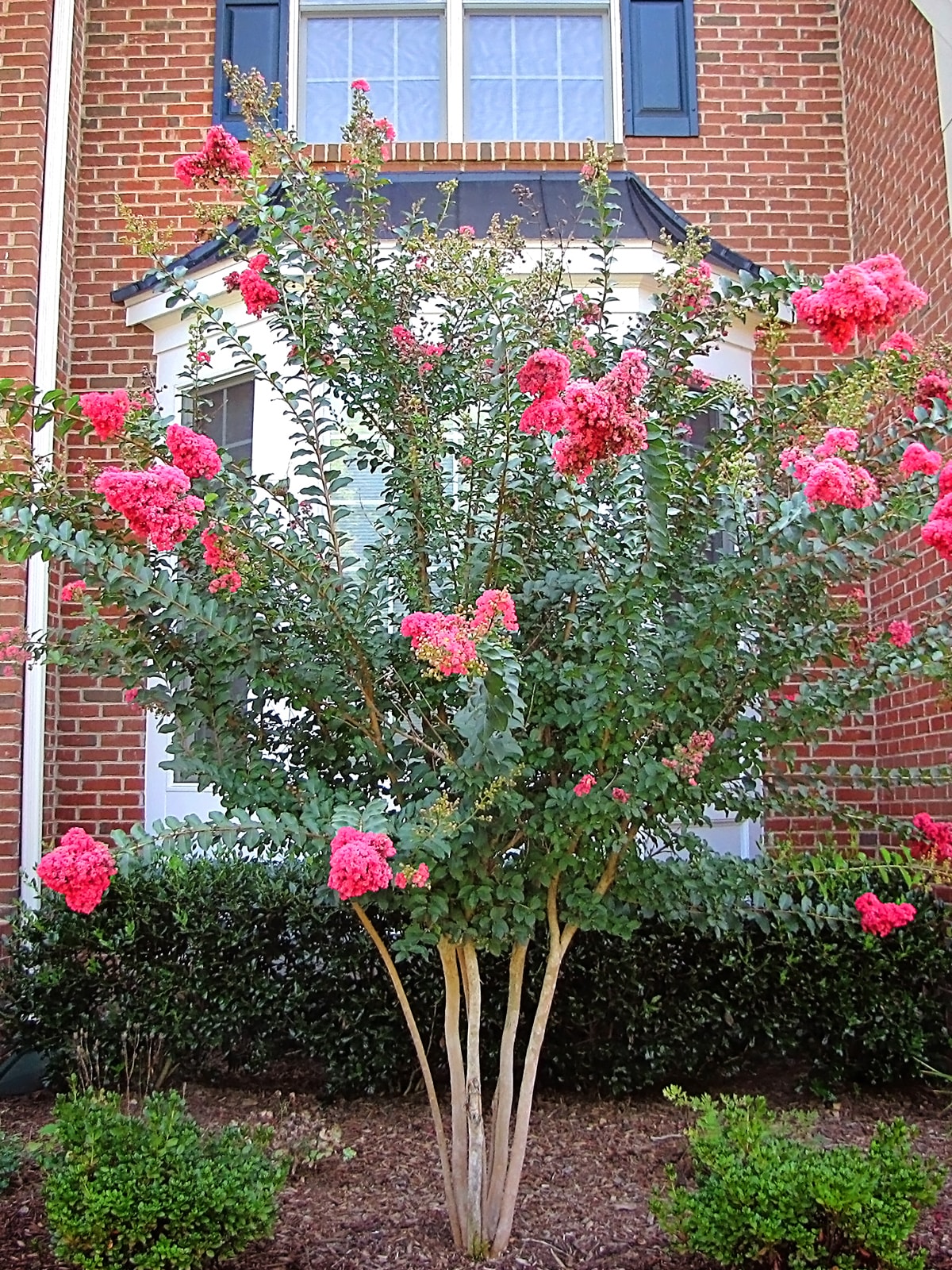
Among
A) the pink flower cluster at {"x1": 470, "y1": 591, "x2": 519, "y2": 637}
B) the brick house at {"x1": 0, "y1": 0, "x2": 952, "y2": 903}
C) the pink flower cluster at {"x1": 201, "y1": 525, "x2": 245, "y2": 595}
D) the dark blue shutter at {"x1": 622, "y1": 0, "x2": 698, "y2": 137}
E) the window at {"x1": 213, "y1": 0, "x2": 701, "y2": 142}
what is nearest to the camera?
the pink flower cluster at {"x1": 470, "y1": 591, "x2": 519, "y2": 637}

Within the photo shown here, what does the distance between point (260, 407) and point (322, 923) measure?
2.53 meters

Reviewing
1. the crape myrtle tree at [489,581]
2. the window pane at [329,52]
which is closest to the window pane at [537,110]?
the window pane at [329,52]

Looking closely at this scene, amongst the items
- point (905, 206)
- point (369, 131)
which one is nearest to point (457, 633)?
point (369, 131)

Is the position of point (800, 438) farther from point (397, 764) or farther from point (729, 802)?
point (397, 764)

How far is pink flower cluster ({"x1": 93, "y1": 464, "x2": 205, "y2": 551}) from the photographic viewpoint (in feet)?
8.00

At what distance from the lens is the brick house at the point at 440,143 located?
5.32 m

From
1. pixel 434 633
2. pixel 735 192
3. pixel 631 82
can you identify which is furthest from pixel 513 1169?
pixel 631 82

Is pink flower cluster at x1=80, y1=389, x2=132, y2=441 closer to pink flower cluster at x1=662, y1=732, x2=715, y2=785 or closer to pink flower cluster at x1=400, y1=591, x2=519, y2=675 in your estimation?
pink flower cluster at x1=400, y1=591, x2=519, y2=675

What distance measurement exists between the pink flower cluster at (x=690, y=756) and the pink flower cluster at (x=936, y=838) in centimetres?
81

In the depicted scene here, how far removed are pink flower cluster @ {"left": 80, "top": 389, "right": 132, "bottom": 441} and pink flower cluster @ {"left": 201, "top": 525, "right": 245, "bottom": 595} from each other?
0.33m

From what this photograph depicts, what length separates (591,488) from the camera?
119 inches

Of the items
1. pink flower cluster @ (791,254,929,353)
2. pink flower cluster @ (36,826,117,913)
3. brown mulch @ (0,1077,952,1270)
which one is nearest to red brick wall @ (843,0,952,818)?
brown mulch @ (0,1077,952,1270)

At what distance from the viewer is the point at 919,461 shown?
102 inches

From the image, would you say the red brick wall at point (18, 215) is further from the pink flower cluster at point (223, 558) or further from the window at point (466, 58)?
the pink flower cluster at point (223, 558)
